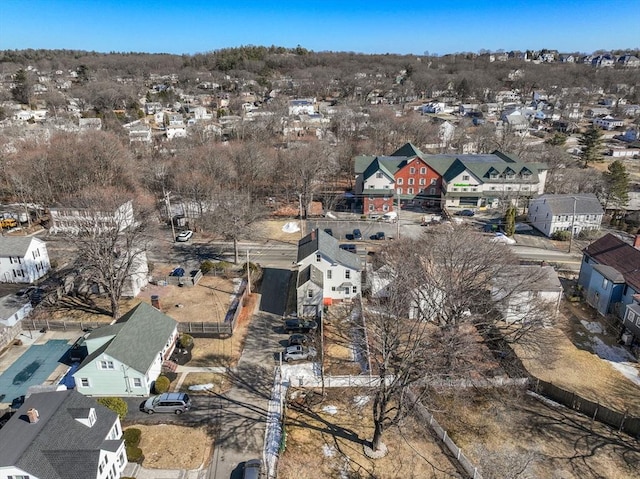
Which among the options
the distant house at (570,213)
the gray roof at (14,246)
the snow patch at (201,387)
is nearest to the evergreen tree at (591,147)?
the distant house at (570,213)

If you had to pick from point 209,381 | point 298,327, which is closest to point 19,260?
point 209,381

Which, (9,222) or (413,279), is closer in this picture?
(413,279)

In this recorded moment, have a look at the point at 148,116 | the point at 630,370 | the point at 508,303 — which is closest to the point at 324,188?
the point at 508,303

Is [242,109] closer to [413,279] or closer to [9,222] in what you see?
[9,222]

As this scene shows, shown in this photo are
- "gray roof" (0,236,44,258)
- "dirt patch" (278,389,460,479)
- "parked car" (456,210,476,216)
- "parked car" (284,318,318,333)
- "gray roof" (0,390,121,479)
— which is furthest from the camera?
"parked car" (456,210,476,216)

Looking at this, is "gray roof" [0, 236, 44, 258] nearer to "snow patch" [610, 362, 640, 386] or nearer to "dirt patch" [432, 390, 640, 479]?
"dirt patch" [432, 390, 640, 479]

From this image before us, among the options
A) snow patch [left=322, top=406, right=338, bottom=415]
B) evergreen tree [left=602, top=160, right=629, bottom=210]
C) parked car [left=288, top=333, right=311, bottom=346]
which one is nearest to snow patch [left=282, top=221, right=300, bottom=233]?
parked car [left=288, top=333, right=311, bottom=346]

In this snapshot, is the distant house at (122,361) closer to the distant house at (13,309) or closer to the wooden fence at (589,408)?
the distant house at (13,309)
